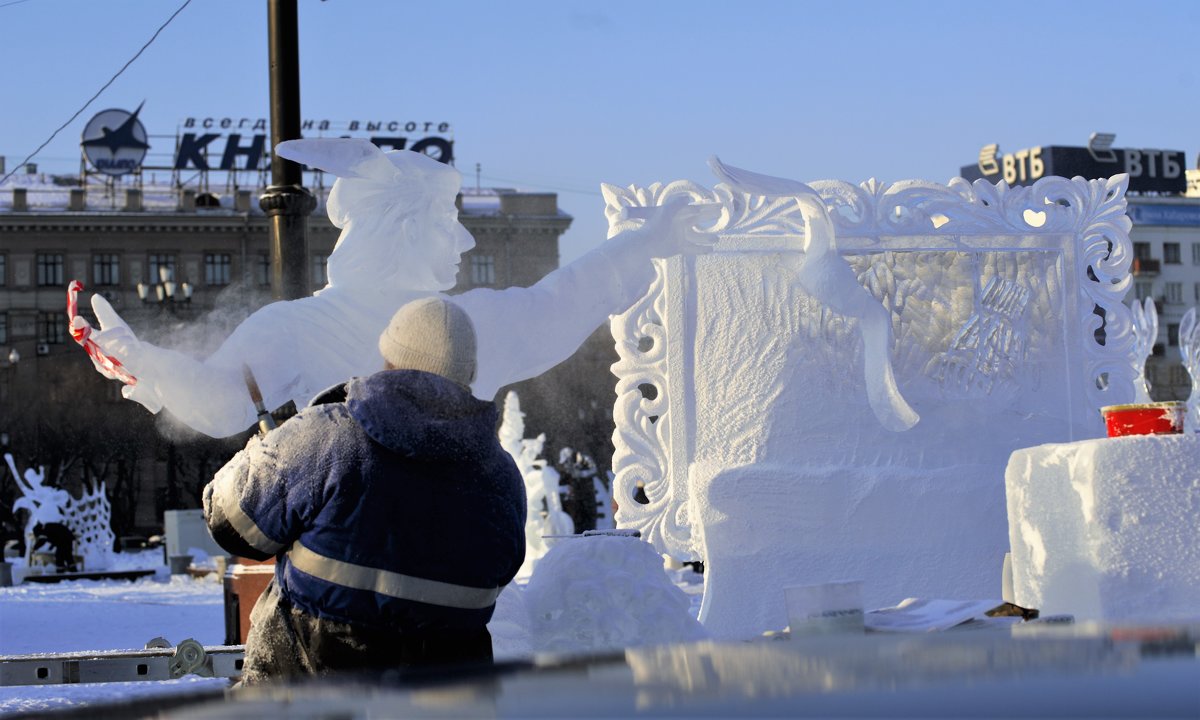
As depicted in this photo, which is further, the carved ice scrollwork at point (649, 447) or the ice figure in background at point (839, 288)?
the carved ice scrollwork at point (649, 447)

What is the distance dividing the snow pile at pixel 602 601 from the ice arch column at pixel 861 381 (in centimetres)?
258

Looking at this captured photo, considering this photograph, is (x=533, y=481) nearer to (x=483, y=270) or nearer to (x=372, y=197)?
(x=372, y=197)

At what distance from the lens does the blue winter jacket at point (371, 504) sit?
9.82ft

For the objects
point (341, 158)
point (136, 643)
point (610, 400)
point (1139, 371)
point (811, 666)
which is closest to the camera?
point (811, 666)

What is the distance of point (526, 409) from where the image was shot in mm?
37000

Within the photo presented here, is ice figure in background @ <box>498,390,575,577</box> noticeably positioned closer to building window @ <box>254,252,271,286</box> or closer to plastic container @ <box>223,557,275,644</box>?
plastic container @ <box>223,557,275,644</box>

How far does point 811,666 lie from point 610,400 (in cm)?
3500

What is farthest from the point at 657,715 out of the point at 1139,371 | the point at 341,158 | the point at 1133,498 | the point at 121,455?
the point at 121,455

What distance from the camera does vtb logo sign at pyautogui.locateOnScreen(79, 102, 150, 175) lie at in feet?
166

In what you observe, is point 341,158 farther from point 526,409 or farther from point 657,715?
point 526,409

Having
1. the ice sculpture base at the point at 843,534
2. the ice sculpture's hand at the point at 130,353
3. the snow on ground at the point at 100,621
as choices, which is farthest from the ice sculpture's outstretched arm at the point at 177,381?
the ice sculpture base at the point at 843,534

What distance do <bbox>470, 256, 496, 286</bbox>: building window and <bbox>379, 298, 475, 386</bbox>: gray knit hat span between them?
48.3 metres

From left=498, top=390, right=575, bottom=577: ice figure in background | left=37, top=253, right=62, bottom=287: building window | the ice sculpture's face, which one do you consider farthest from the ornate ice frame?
left=37, top=253, right=62, bottom=287: building window

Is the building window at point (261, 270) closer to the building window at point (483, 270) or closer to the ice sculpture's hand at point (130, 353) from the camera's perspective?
the building window at point (483, 270)
